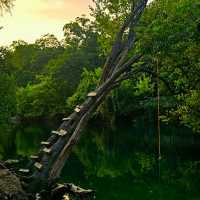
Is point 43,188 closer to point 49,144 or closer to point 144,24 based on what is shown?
point 49,144

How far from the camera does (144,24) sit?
24359 mm

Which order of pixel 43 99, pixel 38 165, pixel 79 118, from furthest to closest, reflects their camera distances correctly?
pixel 43 99
pixel 79 118
pixel 38 165

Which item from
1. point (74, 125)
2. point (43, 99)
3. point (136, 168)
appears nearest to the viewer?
point (74, 125)

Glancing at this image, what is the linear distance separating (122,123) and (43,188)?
66.9 meters

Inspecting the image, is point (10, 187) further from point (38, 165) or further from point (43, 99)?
point (43, 99)

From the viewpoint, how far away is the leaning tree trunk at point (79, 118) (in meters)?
19.3

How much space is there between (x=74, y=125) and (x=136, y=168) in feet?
47.8

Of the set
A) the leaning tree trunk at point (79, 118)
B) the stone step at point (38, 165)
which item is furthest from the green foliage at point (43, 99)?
the stone step at point (38, 165)

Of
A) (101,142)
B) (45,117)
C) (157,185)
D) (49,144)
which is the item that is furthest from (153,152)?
(45,117)

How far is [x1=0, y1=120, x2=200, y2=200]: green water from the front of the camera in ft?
80.4

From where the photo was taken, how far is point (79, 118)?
67.0 feet

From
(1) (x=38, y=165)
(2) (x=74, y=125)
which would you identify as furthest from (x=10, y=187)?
(2) (x=74, y=125)

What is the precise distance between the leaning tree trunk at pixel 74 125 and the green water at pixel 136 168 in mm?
4443

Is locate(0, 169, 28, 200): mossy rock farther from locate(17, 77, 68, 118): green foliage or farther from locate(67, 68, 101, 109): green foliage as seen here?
locate(17, 77, 68, 118): green foliage
